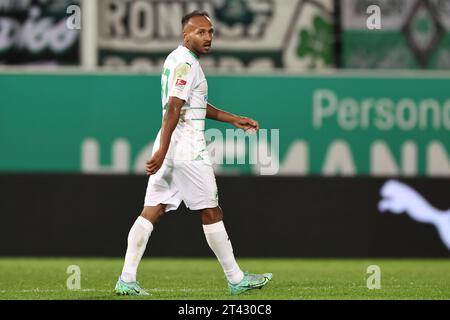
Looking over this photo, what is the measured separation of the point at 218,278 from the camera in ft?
35.5

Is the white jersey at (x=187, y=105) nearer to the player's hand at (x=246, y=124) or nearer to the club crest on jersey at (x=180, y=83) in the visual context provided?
the club crest on jersey at (x=180, y=83)

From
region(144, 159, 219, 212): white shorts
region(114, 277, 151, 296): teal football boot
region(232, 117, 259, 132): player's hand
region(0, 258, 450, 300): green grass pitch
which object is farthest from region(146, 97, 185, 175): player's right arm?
region(0, 258, 450, 300): green grass pitch

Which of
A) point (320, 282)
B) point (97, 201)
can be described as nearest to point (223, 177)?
point (97, 201)

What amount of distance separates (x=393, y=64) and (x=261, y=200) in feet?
8.96

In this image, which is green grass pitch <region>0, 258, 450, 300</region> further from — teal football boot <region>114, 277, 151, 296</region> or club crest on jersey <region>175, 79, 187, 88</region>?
club crest on jersey <region>175, 79, 187, 88</region>

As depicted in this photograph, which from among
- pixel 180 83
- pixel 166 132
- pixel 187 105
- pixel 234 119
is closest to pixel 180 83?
pixel 180 83

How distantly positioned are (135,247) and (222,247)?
0.61 metres

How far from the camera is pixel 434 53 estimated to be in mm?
15992

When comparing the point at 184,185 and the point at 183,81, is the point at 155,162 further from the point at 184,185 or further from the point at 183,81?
the point at 183,81

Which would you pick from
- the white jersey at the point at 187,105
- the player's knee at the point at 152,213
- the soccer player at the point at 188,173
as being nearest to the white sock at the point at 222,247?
the soccer player at the point at 188,173

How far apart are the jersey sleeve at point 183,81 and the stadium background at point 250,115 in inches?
218

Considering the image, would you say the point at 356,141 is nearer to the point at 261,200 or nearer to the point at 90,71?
the point at 261,200

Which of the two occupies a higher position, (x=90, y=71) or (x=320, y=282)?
(x=90, y=71)

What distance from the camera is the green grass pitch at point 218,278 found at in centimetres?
900
